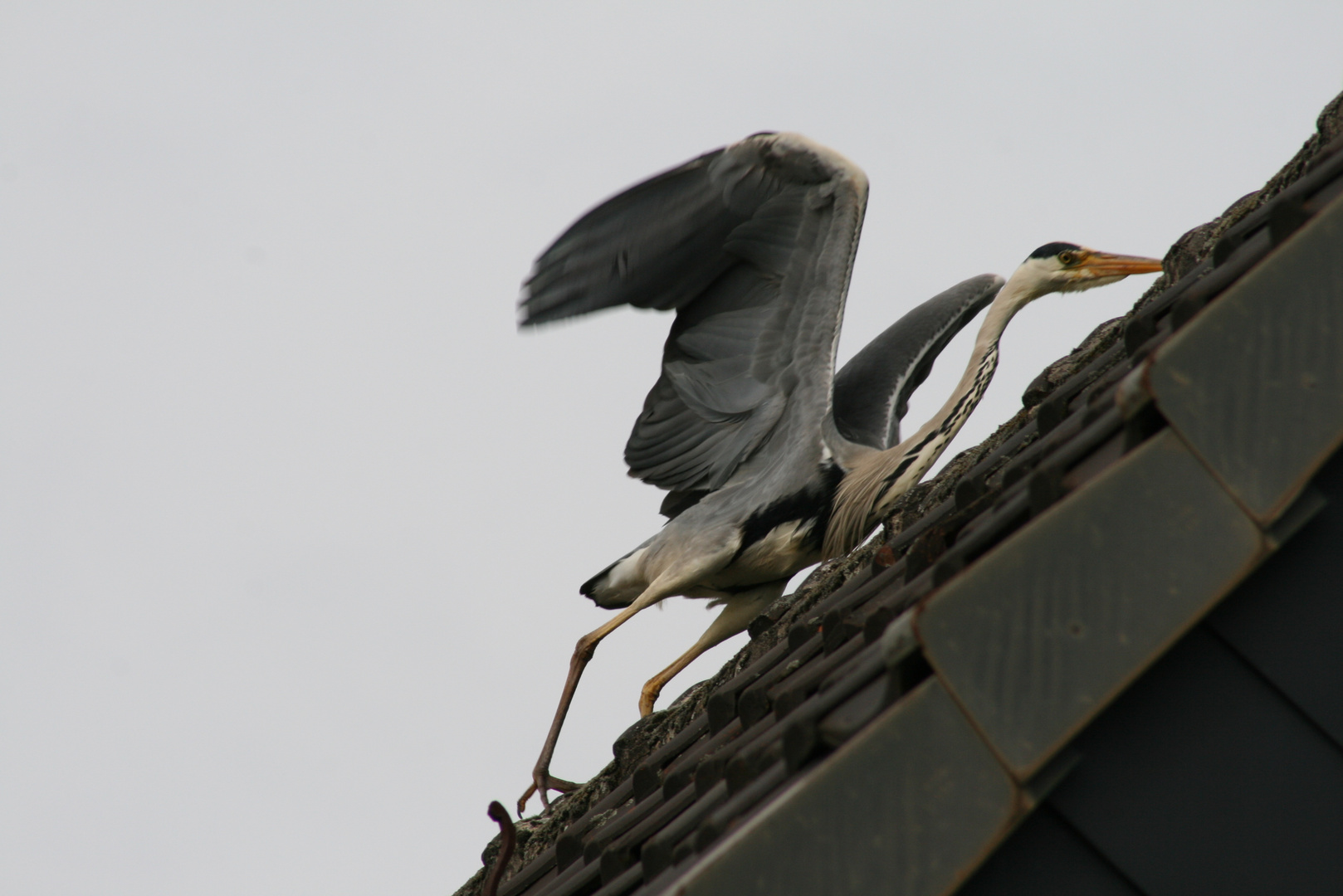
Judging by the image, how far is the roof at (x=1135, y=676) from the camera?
1195 mm

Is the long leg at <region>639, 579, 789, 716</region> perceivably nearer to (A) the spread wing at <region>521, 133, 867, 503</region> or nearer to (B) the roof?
(A) the spread wing at <region>521, 133, 867, 503</region>

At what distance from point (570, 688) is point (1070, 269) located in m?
3.01

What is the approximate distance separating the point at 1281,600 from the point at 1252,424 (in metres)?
0.19

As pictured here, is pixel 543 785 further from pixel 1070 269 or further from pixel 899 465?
pixel 1070 269

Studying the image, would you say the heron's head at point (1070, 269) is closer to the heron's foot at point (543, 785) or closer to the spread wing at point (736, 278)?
the spread wing at point (736, 278)

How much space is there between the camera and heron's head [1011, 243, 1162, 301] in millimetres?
6656

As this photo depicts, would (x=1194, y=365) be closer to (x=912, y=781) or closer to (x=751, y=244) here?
(x=912, y=781)

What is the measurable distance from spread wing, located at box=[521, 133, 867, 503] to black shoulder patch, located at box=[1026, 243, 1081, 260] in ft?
4.74

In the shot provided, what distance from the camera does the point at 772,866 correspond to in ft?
3.92

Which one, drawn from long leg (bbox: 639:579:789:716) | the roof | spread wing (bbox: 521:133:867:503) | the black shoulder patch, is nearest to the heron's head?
the black shoulder patch

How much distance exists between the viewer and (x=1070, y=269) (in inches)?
266

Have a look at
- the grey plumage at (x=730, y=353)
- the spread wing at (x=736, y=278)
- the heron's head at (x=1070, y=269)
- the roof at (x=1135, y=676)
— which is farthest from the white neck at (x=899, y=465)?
the roof at (x=1135, y=676)

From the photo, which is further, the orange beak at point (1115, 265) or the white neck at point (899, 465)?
the orange beak at point (1115, 265)

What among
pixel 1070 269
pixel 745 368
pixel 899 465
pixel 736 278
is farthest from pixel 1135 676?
pixel 1070 269
